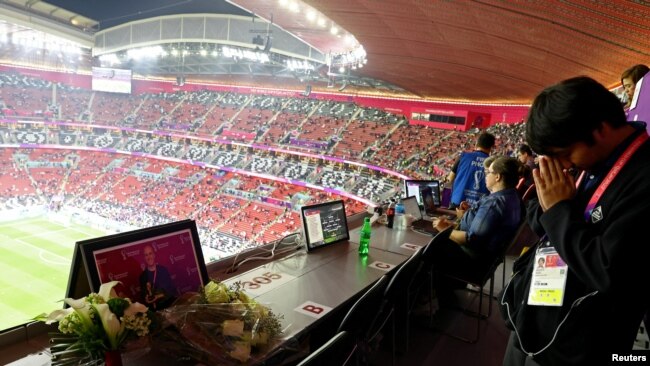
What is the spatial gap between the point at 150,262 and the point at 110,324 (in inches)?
16.5

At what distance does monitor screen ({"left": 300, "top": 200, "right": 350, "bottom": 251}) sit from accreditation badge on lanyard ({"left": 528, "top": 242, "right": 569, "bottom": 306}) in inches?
63.7

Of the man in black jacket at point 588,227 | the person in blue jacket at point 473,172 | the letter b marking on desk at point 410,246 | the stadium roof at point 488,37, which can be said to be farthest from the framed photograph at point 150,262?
the stadium roof at point 488,37

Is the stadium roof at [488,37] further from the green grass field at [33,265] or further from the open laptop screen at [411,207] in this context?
the green grass field at [33,265]

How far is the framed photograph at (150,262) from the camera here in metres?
1.31

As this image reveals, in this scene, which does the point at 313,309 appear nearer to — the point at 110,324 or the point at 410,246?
the point at 110,324

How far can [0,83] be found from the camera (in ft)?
85.4

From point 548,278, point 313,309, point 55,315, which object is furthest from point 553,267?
point 55,315

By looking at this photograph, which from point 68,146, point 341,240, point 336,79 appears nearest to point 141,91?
point 68,146

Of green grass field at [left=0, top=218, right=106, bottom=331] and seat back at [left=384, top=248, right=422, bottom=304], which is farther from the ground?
seat back at [left=384, top=248, right=422, bottom=304]

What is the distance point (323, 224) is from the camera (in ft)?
8.87

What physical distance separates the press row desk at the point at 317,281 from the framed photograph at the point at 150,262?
0.39 metres

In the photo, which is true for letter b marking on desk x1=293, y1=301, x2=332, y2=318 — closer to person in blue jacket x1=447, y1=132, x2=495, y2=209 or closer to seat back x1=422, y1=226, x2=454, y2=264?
seat back x1=422, y1=226, x2=454, y2=264

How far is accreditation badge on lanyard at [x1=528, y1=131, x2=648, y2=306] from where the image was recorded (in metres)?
0.91

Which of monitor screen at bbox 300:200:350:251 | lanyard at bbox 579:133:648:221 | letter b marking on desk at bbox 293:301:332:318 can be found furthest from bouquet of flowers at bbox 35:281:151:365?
Result: monitor screen at bbox 300:200:350:251
